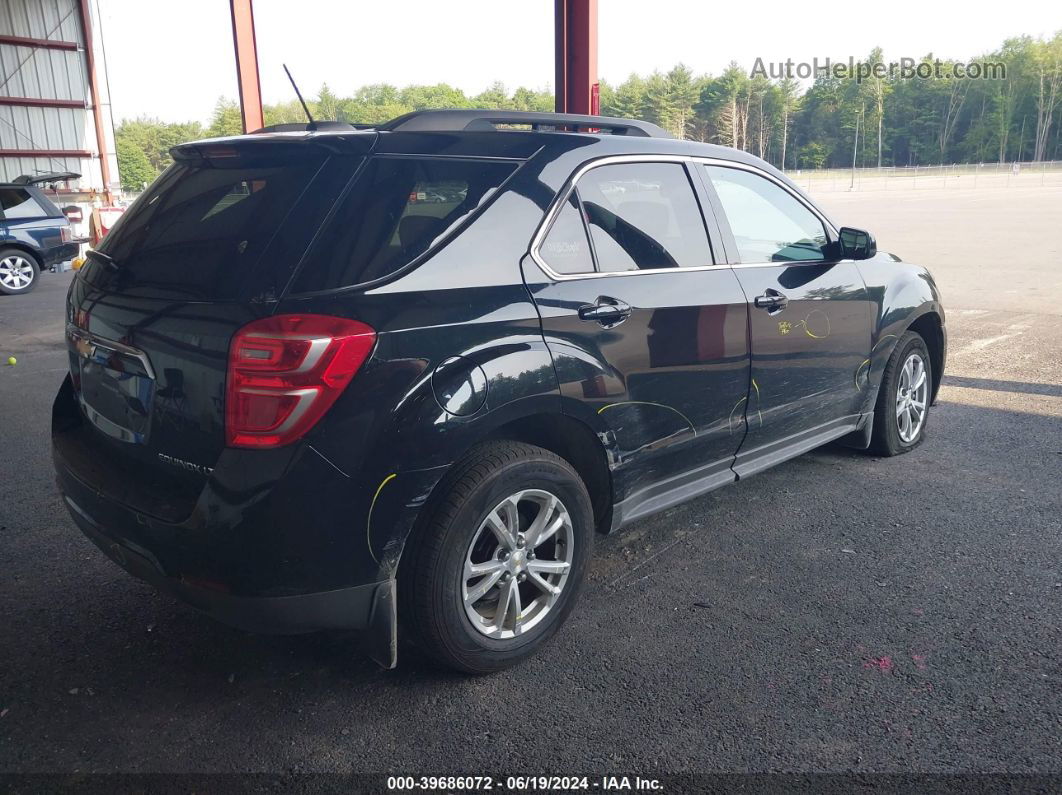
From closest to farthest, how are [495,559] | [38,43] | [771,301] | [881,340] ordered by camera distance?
[495,559] < [771,301] < [881,340] < [38,43]

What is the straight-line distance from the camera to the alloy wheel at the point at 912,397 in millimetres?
5066

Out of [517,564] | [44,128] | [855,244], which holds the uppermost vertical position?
[44,128]

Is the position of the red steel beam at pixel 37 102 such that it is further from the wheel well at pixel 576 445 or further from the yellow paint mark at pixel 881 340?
the wheel well at pixel 576 445

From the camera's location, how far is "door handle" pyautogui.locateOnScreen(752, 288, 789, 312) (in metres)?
3.77

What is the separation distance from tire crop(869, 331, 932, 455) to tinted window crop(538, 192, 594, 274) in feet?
8.15

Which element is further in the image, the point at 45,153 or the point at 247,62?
the point at 45,153

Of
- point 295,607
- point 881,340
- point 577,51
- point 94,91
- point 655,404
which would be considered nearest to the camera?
point 295,607

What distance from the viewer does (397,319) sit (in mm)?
2543

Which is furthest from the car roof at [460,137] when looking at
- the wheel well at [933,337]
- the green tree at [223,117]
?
the green tree at [223,117]

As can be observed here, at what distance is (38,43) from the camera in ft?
69.6

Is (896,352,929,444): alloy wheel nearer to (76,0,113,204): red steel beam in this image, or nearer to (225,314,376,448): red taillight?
(225,314,376,448): red taillight

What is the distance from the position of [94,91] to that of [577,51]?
686 inches

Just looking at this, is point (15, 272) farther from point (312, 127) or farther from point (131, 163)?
point (131, 163)

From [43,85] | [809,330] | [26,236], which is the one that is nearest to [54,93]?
[43,85]
